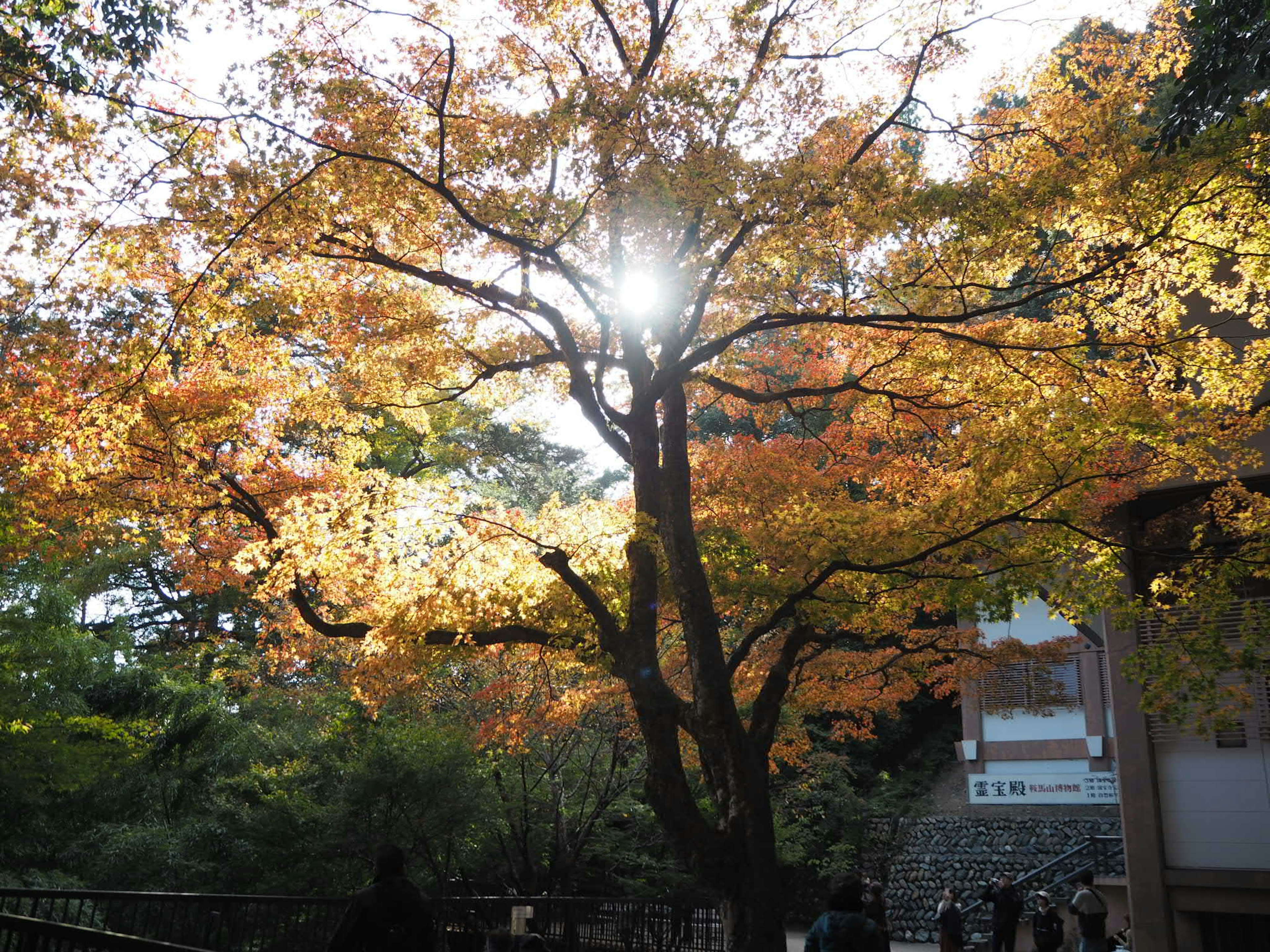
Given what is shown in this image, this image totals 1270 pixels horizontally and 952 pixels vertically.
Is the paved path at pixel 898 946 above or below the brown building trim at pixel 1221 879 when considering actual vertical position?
below

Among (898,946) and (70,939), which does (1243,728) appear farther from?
(70,939)

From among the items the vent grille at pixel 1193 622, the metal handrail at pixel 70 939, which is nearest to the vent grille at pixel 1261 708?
the vent grille at pixel 1193 622

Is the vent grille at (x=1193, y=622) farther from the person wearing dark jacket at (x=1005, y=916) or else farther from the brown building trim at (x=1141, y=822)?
the person wearing dark jacket at (x=1005, y=916)

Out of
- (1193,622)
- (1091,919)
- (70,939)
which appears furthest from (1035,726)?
(70,939)

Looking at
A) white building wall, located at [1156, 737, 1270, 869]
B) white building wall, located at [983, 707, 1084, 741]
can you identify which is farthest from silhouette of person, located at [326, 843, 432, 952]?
white building wall, located at [983, 707, 1084, 741]

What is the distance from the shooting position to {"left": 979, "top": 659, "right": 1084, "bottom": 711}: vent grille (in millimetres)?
18359

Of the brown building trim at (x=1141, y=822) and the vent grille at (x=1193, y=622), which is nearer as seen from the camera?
the vent grille at (x=1193, y=622)

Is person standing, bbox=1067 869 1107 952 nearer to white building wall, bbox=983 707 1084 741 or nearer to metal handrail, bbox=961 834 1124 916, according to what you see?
metal handrail, bbox=961 834 1124 916

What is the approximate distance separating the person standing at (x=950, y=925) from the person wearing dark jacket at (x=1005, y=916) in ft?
1.56

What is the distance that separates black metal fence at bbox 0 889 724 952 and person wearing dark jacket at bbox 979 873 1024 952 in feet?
12.8

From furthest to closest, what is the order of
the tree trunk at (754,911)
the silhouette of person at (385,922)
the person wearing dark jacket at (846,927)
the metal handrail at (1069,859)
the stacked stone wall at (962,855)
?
the stacked stone wall at (962,855) < the metal handrail at (1069,859) < the tree trunk at (754,911) < the person wearing dark jacket at (846,927) < the silhouette of person at (385,922)

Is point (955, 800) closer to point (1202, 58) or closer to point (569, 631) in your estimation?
point (569, 631)

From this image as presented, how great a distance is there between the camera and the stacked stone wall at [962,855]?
59.3 feet

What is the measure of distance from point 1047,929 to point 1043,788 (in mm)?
7890
